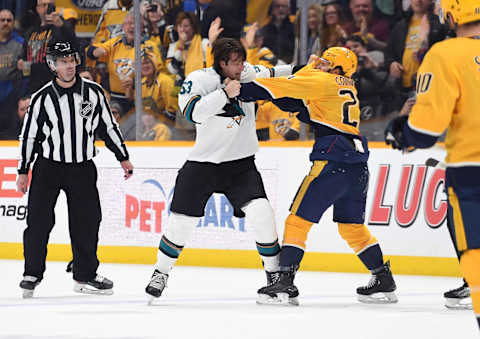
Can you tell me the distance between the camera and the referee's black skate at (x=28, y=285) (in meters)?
5.23

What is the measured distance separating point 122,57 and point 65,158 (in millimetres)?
2664

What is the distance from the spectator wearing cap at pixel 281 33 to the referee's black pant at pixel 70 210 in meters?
2.32

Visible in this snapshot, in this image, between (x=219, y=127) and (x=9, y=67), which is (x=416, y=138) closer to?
(x=219, y=127)

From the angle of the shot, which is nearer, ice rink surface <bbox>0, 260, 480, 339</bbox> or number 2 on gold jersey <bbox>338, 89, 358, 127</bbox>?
ice rink surface <bbox>0, 260, 480, 339</bbox>

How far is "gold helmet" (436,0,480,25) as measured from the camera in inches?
117

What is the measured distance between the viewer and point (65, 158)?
17.0 ft

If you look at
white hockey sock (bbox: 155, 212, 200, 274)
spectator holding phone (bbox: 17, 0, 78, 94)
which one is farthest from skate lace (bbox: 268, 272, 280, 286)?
spectator holding phone (bbox: 17, 0, 78, 94)

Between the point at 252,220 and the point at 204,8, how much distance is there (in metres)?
3.15

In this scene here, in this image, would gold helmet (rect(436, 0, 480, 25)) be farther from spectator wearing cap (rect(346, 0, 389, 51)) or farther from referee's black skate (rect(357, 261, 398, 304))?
spectator wearing cap (rect(346, 0, 389, 51))

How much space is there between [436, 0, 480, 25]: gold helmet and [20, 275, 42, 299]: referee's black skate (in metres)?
3.16

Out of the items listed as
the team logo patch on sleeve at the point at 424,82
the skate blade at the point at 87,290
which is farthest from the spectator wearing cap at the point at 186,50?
the team logo patch on sleeve at the point at 424,82

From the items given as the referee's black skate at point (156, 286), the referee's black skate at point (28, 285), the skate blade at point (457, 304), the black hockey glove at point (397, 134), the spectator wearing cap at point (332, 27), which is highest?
the spectator wearing cap at point (332, 27)

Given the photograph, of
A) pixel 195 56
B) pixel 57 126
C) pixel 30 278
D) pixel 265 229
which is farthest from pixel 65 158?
pixel 195 56

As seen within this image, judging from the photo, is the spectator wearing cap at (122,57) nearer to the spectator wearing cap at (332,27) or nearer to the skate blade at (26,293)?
the spectator wearing cap at (332,27)
